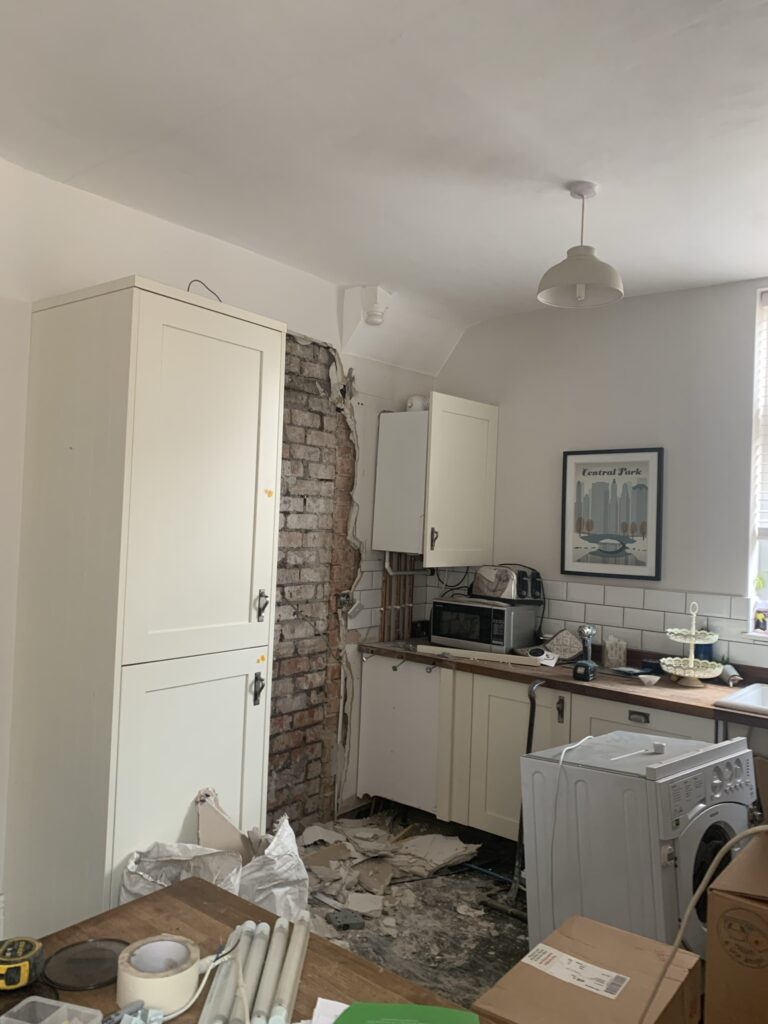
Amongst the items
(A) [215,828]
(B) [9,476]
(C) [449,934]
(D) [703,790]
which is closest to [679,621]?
(D) [703,790]

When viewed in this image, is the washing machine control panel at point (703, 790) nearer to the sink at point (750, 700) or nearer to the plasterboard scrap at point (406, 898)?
the sink at point (750, 700)

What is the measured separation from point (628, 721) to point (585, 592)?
A: 0.87 meters

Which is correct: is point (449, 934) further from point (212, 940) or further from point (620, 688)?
point (212, 940)

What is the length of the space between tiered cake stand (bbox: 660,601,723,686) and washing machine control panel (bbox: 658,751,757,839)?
0.67 metres

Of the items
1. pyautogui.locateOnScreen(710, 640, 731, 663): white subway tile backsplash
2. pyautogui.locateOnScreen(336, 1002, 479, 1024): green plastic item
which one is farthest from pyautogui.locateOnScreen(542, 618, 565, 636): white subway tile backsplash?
pyautogui.locateOnScreen(336, 1002, 479, 1024): green plastic item

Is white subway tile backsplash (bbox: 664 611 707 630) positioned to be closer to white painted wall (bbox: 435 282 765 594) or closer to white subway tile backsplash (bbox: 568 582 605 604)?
white painted wall (bbox: 435 282 765 594)

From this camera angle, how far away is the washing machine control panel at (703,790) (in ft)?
7.28

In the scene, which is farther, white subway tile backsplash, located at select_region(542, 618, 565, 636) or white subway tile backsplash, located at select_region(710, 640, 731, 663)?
white subway tile backsplash, located at select_region(542, 618, 565, 636)

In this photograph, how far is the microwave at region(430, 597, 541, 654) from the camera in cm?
371

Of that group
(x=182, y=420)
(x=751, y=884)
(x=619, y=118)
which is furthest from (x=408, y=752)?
(x=619, y=118)

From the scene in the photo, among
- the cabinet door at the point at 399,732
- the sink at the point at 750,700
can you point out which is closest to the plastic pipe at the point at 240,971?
the sink at the point at 750,700

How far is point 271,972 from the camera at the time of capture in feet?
4.32

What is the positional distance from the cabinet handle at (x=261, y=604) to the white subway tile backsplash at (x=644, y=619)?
1852mm

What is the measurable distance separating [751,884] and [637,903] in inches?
39.7
